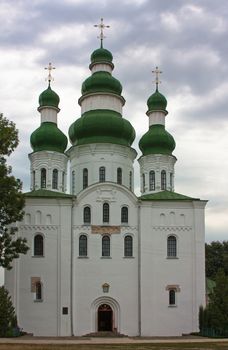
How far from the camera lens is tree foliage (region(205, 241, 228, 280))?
211ft

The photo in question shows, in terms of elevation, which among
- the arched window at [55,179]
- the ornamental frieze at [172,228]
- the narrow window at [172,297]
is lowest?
the narrow window at [172,297]

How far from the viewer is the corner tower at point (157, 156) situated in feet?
150

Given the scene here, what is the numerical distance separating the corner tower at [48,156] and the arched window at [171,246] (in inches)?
341

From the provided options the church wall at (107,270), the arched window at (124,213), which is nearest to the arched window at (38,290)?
the church wall at (107,270)

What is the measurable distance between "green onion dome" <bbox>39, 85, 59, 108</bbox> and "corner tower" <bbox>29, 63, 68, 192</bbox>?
0.87ft

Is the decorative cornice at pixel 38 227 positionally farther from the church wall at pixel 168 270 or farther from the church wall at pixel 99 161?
the church wall at pixel 168 270

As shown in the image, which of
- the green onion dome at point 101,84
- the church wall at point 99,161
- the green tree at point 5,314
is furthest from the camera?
the green onion dome at point 101,84

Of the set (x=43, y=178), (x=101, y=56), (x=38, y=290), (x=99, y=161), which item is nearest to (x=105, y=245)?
(x=38, y=290)

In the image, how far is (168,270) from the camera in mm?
A: 39750

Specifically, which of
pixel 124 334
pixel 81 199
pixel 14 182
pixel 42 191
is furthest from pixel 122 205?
pixel 14 182

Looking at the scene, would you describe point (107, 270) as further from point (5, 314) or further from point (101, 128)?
point (101, 128)

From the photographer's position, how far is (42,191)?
41.6 metres

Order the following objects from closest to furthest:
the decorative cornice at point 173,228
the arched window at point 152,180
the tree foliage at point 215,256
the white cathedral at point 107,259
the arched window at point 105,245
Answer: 1. the white cathedral at point 107,259
2. the arched window at point 105,245
3. the decorative cornice at point 173,228
4. the arched window at point 152,180
5. the tree foliage at point 215,256

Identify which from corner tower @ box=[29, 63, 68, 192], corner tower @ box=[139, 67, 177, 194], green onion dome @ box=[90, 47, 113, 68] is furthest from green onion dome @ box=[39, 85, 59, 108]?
corner tower @ box=[139, 67, 177, 194]
